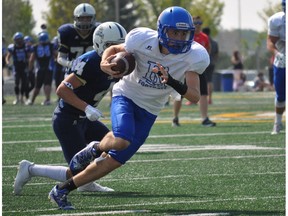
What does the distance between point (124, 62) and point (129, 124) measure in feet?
1.37

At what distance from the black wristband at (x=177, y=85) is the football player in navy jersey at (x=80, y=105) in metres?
0.65

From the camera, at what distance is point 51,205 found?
7371mm

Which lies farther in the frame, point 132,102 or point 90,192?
point 90,192

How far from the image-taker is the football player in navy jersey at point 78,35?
35.6 feet

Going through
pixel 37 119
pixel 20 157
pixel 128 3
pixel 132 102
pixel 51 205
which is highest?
pixel 132 102

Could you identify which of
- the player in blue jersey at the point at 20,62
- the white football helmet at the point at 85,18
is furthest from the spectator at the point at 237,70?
the white football helmet at the point at 85,18

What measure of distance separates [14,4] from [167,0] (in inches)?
332

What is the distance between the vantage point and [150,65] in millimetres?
7301

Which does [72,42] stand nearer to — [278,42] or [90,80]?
[278,42]

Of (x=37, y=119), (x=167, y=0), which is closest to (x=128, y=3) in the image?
(x=167, y=0)

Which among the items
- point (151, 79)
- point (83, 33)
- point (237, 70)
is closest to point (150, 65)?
point (151, 79)

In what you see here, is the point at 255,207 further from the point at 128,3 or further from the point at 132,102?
the point at 128,3

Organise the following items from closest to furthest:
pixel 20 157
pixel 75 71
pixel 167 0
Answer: pixel 75 71
pixel 20 157
pixel 167 0

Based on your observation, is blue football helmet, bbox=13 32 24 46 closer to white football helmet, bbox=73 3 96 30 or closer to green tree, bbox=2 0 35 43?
white football helmet, bbox=73 3 96 30
